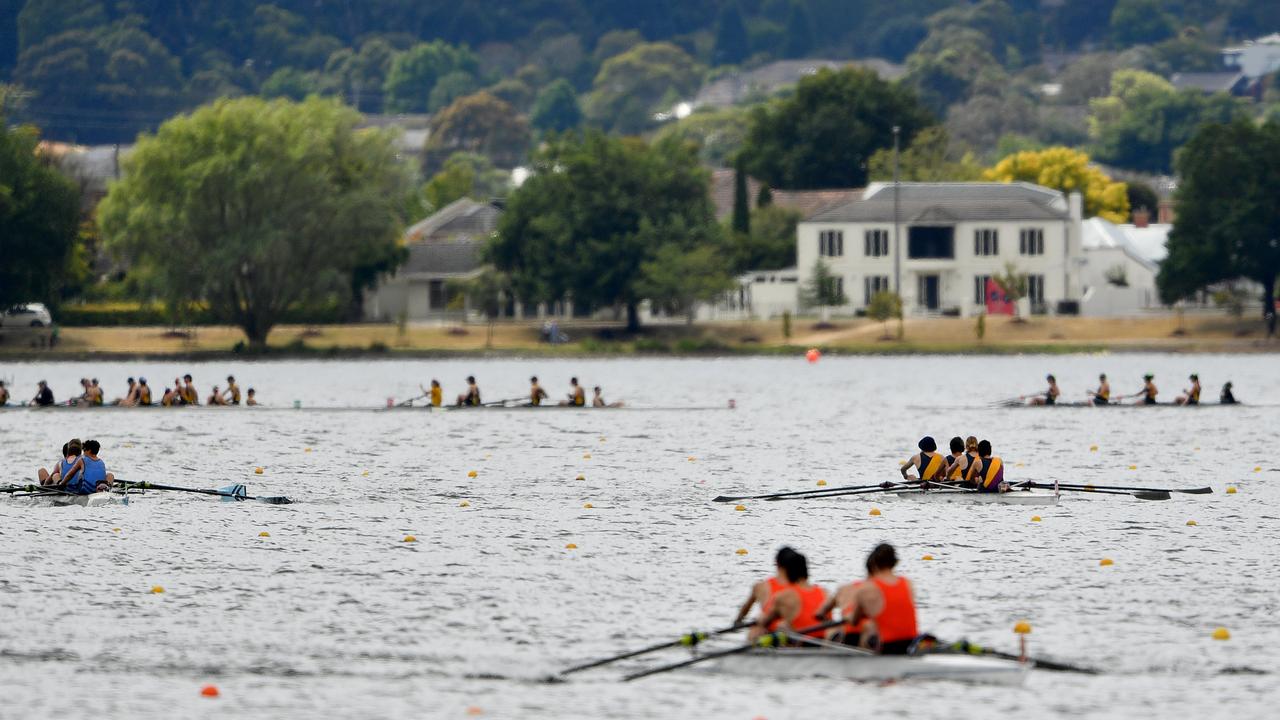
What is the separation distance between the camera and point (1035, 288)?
127312 millimetres

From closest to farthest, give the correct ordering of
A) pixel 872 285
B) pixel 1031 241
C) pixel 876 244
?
pixel 1031 241 < pixel 872 285 < pixel 876 244

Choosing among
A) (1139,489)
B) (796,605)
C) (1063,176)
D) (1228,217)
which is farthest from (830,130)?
(796,605)

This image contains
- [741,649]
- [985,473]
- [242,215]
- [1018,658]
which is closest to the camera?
[1018,658]

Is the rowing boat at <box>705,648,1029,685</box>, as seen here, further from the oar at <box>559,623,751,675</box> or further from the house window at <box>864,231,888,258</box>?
the house window at <box>864,231,888,258</box>

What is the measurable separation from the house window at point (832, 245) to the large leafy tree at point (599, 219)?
1014 cm

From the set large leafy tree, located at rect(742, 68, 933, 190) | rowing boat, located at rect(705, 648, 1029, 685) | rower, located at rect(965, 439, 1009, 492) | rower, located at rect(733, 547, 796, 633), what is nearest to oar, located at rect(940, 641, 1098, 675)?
rowing boat, located at rect(705, 648, 1029, 685)

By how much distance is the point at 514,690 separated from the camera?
2559 centimetres

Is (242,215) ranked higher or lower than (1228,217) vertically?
higher

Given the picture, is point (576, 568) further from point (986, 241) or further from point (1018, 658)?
point (986, 241)

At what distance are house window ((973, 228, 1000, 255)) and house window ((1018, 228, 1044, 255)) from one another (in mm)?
1346

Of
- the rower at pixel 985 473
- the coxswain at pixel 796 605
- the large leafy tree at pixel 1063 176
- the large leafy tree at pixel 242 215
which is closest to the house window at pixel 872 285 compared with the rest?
the large leafy tree at pixel 1063 176

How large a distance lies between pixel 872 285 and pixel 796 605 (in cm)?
10322

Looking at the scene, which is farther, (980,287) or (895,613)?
(980,287)

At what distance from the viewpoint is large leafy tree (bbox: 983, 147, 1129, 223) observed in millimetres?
152250
